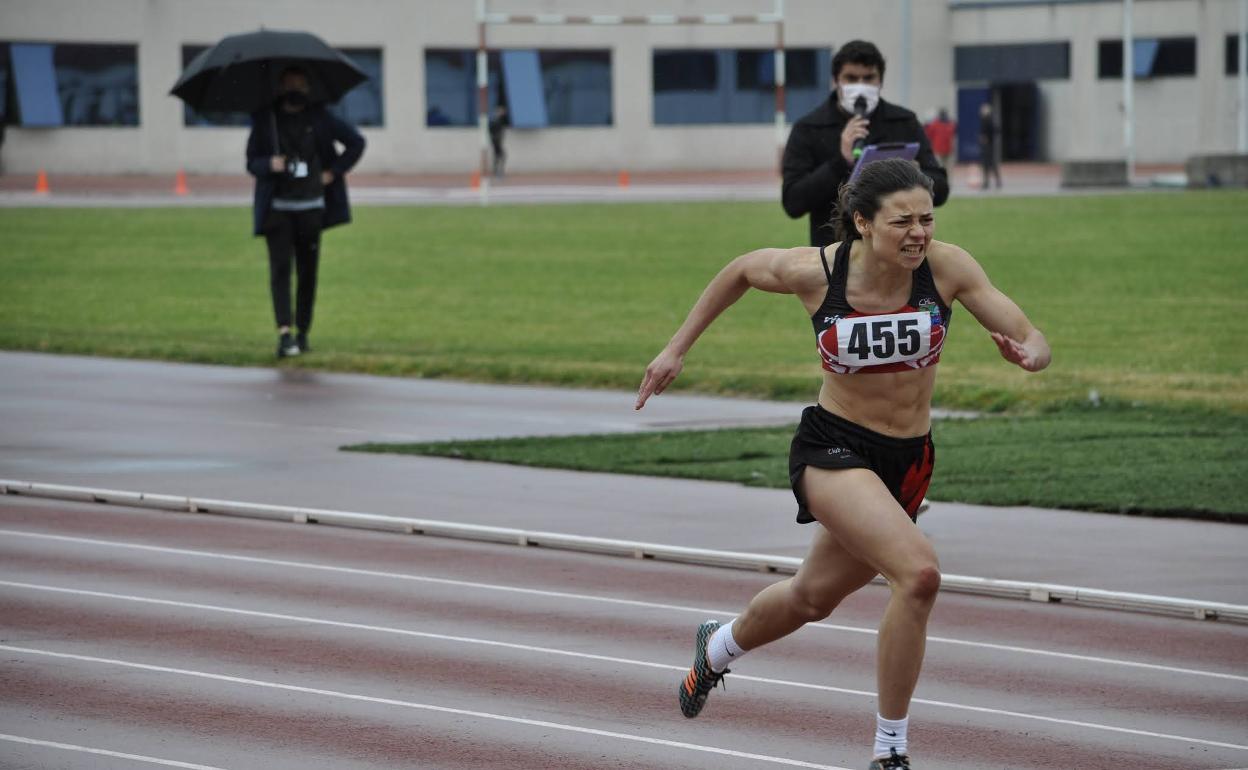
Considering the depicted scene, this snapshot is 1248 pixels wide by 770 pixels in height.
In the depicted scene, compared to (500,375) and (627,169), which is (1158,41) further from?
(500,375)

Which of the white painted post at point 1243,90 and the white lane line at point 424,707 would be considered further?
the white painted post at point 1243,90

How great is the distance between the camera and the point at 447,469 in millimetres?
12969

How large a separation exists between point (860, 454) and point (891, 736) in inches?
35.7

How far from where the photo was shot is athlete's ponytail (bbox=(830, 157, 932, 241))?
21.7 ft

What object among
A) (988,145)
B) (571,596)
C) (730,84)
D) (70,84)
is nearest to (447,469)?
(571,596)

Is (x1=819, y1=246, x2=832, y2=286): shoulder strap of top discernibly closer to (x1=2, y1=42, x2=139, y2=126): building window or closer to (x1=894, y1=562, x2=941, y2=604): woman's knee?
(x1=894, y1=562, x2=941, y2=604): woman's knee

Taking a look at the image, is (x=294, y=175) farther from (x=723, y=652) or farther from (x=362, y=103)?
(x=362, y=103)

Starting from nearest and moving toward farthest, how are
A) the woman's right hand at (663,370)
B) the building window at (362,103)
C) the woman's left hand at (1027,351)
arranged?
the woman's left hand at (1027,351) < the woman's right hand at (663,370) < the building window at (362,103)

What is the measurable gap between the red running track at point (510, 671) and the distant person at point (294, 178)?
8.15 metres

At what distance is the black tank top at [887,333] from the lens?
662 cm

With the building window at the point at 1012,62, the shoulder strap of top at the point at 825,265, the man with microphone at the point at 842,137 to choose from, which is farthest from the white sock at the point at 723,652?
the building window at the point at 1012,62

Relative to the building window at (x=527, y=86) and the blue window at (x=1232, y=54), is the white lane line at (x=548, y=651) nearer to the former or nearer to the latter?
the building window at (x=527, y=86)

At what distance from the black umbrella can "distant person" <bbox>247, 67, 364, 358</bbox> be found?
82 centimetres

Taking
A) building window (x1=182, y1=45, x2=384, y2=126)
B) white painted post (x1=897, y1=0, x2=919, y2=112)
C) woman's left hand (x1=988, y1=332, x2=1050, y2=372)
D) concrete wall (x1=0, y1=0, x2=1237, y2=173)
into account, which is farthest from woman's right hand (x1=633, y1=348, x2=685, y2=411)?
white painted post (x1=897, y1=0, x2=919, y2=112)
